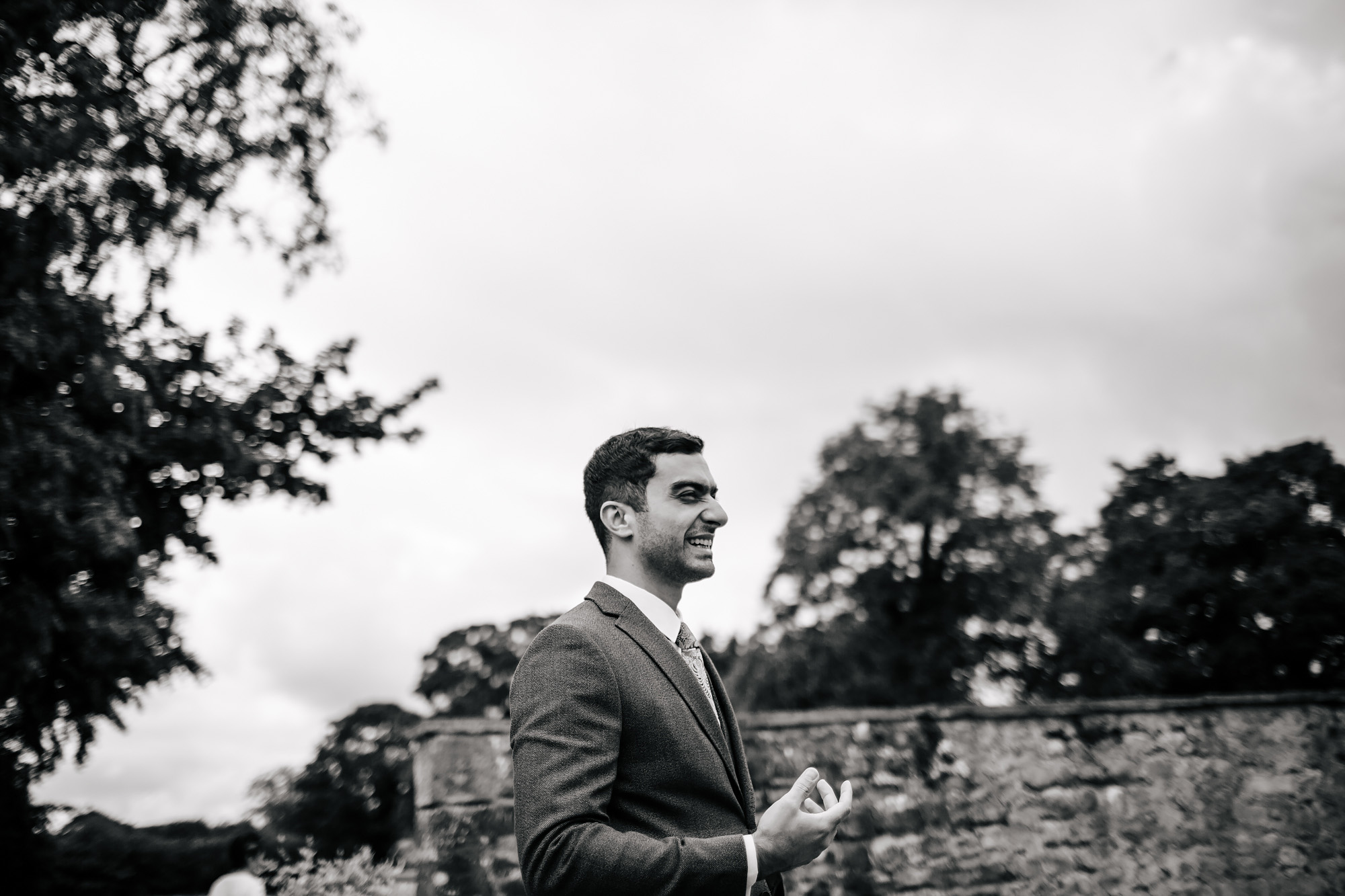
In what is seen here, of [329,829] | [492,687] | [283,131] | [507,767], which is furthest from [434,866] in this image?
[492,687]

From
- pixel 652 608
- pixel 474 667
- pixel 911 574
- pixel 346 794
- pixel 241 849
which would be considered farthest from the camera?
pixel 474 667

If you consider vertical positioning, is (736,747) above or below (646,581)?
below

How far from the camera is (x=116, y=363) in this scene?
8.36 meters

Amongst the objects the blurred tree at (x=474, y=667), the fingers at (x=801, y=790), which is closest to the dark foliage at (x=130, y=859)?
the fingers at (x=801, y=790)

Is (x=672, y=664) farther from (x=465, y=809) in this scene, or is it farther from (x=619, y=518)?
(x=465, y=809)

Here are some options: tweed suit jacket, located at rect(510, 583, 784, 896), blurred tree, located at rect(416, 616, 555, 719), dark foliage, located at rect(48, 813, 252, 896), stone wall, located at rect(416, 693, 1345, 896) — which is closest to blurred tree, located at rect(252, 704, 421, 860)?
blurred tree, located at rect(416, 616, 555, 719)

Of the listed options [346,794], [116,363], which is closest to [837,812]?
[116,363]

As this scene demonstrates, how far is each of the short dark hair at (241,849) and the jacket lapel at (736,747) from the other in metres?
4.88

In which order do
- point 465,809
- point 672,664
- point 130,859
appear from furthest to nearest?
point 130,859
point 465,809
point 672,664

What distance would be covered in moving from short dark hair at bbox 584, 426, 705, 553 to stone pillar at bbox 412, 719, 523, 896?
2536 millimetres

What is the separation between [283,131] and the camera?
10.9 meters

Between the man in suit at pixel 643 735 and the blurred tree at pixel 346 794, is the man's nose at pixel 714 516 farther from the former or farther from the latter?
the blurred tree at pixel 346 794

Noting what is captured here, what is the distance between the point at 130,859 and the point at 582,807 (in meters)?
16.3

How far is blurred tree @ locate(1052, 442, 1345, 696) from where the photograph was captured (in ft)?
77.1
